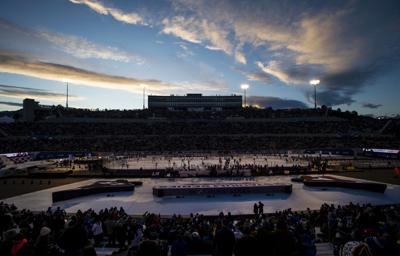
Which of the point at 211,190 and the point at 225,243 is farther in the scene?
the point at 211,190

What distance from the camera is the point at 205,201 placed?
73.2ft

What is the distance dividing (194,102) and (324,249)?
379ft

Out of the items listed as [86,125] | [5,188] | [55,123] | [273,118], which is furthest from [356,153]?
[55,123]

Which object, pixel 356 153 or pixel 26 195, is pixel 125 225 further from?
pixel 356 153

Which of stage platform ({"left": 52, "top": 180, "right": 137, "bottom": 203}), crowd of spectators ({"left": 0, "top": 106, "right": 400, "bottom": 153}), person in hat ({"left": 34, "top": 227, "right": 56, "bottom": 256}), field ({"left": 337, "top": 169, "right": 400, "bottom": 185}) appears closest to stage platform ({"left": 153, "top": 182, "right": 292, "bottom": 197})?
stage platform ({"left": 52, "top": 180, "right": 137, "bottom": 203})

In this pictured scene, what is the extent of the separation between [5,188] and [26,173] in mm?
9608

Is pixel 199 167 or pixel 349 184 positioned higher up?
pixel 199 167

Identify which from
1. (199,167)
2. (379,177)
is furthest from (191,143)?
(379,177)

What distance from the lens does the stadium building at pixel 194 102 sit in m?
124

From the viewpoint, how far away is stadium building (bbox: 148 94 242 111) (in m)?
124

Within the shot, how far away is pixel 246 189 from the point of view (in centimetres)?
2473

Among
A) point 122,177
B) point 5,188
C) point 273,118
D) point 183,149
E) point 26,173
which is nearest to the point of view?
point 5,188

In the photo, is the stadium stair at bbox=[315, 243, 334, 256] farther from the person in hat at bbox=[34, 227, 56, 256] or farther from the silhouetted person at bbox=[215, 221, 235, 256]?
the person in hat at bbox=[34, 227, 56, 256]

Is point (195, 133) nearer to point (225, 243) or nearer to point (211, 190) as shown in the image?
point (211, 190)
